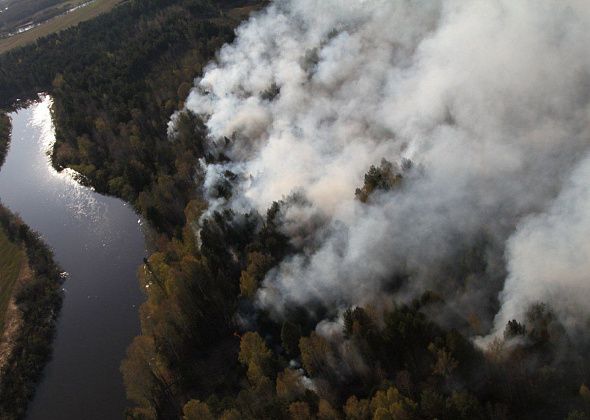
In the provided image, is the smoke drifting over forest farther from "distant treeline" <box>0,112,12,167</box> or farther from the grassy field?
"distant treeline" <box>0,112,12,167</box>

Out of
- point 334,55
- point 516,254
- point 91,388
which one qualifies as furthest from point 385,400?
point 334,55

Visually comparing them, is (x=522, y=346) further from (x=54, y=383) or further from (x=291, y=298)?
(x=54, y=383)

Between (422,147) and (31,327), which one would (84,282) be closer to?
(31,327)

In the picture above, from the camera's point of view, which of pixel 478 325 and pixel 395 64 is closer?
pixel 478 325

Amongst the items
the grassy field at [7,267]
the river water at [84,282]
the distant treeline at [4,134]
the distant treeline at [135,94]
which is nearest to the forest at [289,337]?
the distant treeline at [135,94]

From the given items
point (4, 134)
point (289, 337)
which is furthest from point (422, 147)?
point (4, 134)
